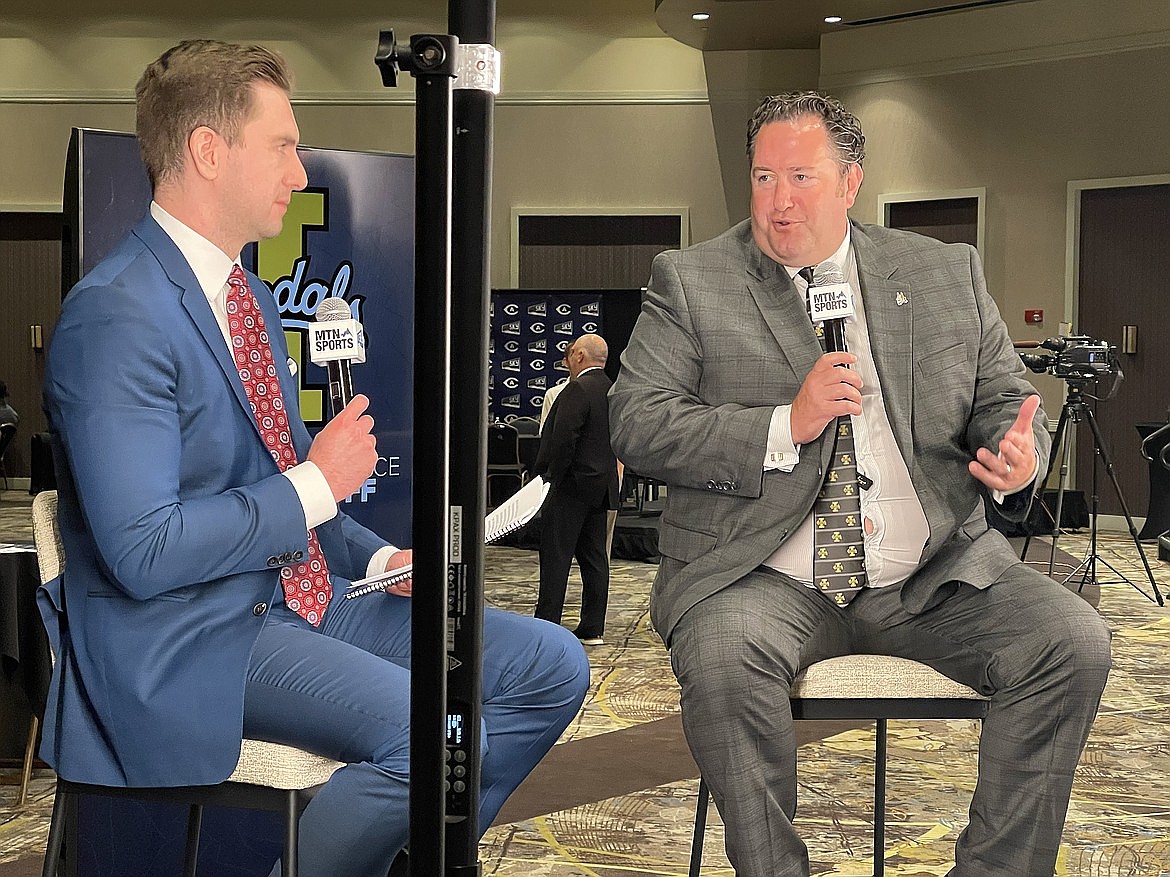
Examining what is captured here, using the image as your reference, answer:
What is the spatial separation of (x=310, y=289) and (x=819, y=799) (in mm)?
1982

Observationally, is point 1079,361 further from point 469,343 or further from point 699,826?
point 469,343

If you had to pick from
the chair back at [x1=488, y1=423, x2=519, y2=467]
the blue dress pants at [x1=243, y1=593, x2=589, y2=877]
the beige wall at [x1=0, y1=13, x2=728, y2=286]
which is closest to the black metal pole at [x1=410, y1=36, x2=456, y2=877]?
the blue dress pants at [x1=243, y1=593, x2=589, y2=877]

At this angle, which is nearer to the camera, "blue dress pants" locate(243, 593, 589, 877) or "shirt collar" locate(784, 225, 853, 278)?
"blue dress pants" locate(243, 593, 589, 877)

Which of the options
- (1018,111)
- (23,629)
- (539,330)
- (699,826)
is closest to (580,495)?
(23,629)

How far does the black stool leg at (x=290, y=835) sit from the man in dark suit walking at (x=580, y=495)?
14.6ft

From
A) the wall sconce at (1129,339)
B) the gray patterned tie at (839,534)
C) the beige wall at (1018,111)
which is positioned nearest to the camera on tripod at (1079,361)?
the wall sconce at (1129,339)

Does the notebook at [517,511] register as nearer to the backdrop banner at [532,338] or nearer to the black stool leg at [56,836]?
the black stool leg at [56,836]

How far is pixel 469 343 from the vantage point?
106 cm

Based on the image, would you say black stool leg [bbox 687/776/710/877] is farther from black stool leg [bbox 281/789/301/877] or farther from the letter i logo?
the letter i logo

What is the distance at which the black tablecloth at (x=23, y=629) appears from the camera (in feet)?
9.75

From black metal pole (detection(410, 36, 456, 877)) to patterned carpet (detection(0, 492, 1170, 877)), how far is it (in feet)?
6.31

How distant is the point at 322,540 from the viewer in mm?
1992

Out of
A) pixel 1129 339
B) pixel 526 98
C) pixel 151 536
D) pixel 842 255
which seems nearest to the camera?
pixel 151 536

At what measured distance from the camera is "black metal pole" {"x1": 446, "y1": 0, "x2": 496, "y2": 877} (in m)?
Answer: 1.06
